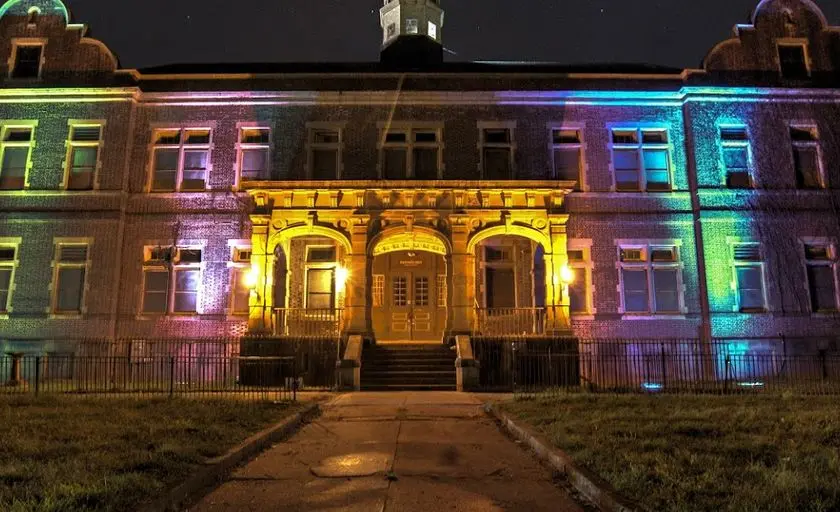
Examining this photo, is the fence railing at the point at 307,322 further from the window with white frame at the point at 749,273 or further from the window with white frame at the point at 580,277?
the window with white frame at the point at 749,273

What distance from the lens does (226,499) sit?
668 centimetres

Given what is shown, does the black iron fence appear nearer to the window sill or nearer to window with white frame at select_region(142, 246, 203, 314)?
the window sill

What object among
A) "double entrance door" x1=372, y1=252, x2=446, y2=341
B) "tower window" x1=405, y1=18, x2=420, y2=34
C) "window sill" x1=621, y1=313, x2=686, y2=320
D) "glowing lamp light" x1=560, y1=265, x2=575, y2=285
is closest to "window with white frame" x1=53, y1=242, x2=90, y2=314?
"double entrance door" x1=372, y1=252, x2=446, y2=341

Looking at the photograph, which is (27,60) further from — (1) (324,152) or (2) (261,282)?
(2) (261,282)

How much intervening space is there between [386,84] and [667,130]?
10001 mm

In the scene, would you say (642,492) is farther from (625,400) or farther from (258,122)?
(258,122)

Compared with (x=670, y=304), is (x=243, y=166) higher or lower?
higher

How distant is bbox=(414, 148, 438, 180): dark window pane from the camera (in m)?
22.9

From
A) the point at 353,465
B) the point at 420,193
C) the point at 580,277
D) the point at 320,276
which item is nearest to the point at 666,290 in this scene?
the point at 580,277

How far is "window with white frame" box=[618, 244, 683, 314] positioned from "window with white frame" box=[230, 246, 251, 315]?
12.5 metres

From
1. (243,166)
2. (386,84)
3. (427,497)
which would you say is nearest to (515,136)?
(386,84)

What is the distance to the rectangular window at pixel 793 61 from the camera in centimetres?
2370

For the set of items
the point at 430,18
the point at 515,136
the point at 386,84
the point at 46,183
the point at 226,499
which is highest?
the point at 430,18

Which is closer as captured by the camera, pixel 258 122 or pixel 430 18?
pixel 258 122
